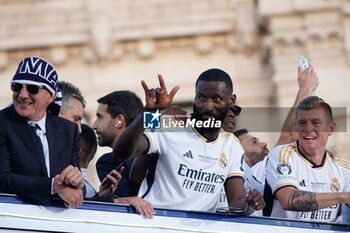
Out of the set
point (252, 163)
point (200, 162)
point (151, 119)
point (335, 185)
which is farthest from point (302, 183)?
point (252, 163)

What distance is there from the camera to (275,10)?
Answer: 15.4m

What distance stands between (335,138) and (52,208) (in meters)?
2.02

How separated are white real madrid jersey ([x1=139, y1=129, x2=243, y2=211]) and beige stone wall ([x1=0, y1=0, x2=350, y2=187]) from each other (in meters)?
9.16

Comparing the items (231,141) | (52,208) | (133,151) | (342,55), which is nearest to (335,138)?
(231,141)

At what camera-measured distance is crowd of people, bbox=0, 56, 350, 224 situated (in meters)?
5.77

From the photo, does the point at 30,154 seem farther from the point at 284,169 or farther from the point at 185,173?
the point at 284,169

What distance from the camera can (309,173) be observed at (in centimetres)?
637

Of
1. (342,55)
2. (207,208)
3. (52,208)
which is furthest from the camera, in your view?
(342,55)

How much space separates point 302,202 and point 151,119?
827mm

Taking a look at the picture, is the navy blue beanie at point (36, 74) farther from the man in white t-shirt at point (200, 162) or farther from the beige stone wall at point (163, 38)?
the beige stone wall at point (163, 38)

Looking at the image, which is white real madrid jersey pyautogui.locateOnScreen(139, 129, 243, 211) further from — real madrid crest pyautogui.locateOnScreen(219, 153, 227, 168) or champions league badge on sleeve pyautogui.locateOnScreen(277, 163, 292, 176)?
champions league badge on sleeve pyautogui.locateOnScreen(277, 163, 292, 176)

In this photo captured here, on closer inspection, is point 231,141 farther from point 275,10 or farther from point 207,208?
point 275,10

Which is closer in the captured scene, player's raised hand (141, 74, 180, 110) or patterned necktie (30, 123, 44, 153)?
player's raised hand (141, 74, 180, 110)

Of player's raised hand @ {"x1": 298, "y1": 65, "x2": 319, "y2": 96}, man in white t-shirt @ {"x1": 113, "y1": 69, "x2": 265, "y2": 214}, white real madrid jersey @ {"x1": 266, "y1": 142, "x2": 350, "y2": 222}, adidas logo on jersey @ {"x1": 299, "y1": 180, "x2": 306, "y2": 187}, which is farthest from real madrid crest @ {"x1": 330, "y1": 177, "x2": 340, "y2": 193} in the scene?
player's raised hand @ {"x1": 298, "y1": 65, "x2": 319, "y2": 96}
